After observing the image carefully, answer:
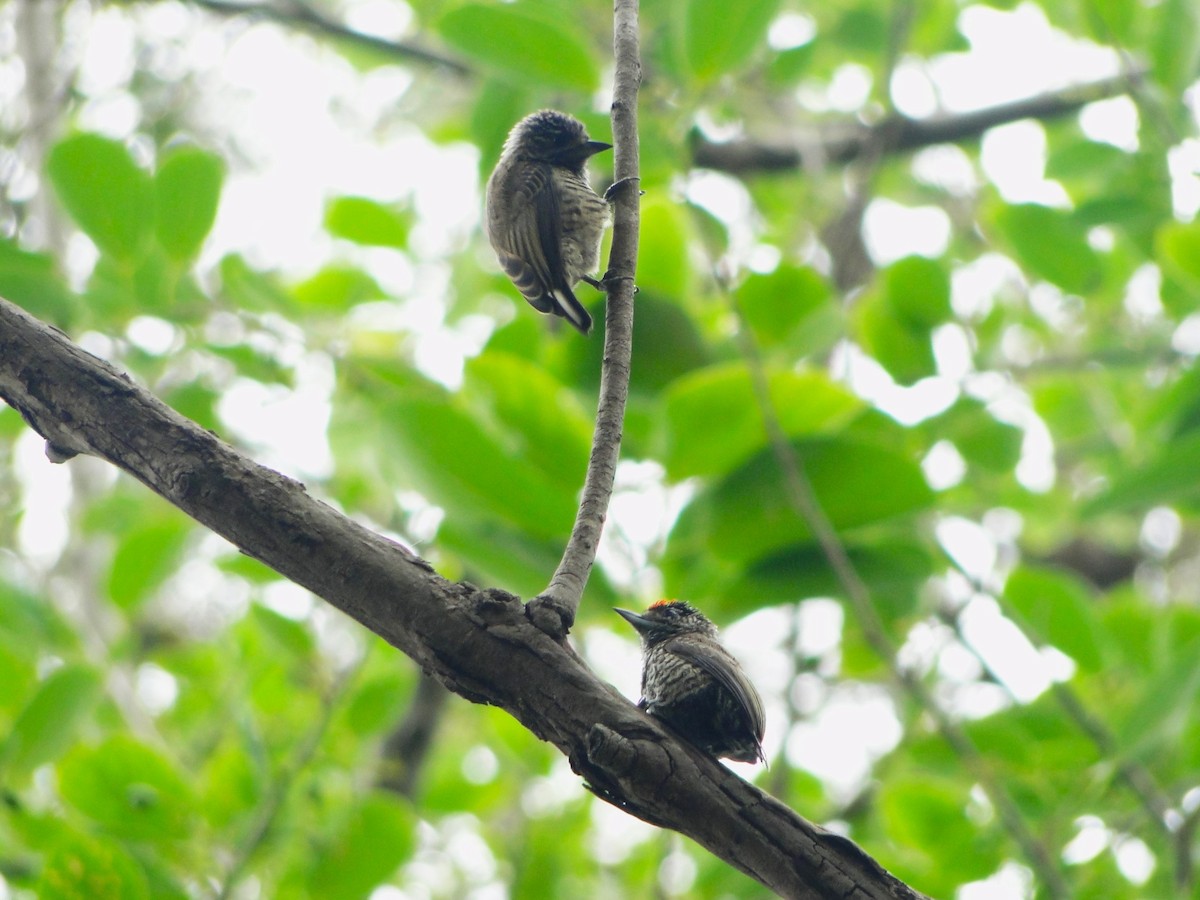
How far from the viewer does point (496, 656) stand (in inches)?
66.0

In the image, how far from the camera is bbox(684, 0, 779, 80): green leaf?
2938 millimetres

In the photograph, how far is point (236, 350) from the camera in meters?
3.65

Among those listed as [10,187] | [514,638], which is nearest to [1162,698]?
[514,638]

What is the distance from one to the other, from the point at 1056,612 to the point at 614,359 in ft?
7.02

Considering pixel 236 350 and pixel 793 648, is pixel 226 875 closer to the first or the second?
pixel 236 350

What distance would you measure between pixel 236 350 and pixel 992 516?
351cm

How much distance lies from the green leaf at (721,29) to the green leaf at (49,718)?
232 cm

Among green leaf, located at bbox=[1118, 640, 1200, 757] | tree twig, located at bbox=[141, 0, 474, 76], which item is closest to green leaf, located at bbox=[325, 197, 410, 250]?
tree twig, located at bbox=[141, 0, 474, 76]

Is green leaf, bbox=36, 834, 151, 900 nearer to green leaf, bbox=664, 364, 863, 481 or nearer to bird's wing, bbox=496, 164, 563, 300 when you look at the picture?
green leaf, bbox=664, 364, 863, 481

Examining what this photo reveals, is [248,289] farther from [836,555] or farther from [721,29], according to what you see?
[836,555]

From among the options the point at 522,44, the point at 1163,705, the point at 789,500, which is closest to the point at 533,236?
the point at 522,44

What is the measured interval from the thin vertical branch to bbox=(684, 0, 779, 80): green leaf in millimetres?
664

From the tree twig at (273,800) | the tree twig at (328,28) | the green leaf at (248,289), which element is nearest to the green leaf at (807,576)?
the tree twig at (273,800)

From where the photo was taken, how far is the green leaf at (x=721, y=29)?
2938 mm
